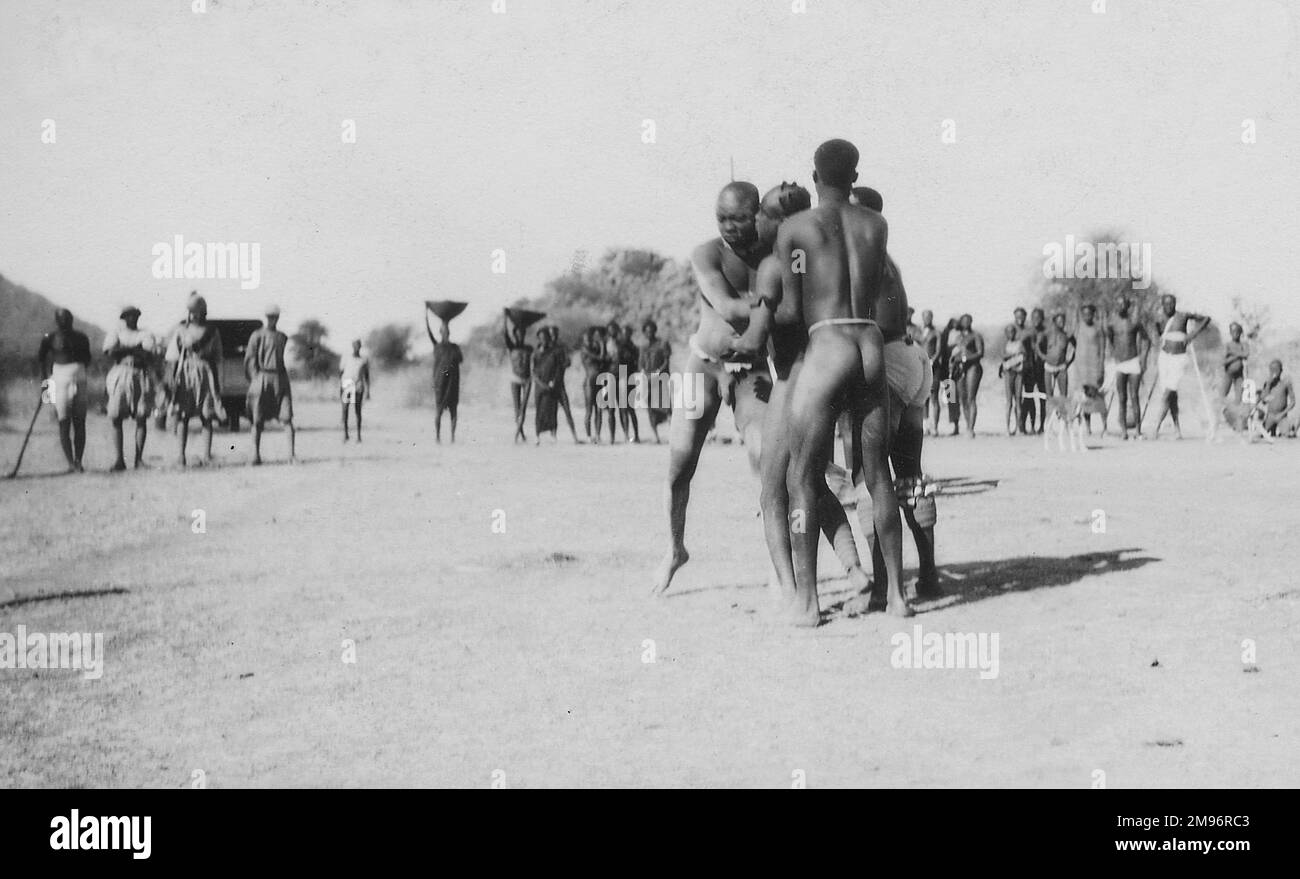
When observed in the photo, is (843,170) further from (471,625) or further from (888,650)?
(471,625)

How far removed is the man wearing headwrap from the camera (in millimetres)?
14625

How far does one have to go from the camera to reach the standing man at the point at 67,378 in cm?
1407

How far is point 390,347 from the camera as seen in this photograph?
37.3m

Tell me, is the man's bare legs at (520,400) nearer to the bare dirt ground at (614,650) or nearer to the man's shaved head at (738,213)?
the bare dirt ground at (614,650)

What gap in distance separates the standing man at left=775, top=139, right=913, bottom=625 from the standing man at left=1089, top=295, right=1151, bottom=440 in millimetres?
12260

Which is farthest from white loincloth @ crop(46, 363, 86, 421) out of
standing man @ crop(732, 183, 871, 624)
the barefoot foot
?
standing man @ crop(732, 183, 871, 624)

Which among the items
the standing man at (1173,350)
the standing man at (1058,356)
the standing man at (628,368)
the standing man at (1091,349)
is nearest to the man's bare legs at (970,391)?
the standing man at (1058,356)

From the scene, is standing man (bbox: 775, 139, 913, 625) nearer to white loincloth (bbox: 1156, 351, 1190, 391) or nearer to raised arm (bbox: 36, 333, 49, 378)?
raised arm (bbox: 36, 333, 49, 378)

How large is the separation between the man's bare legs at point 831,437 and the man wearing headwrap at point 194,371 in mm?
9450

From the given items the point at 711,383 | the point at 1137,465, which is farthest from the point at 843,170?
the point at 1137,465

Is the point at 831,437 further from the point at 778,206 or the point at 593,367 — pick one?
the point at 593,367

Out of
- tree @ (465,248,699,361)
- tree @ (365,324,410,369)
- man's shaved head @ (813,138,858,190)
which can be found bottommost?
man's shaved head @ (813,138,858,190)

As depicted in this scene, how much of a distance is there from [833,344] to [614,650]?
66.2 inches

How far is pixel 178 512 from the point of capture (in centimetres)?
1113
